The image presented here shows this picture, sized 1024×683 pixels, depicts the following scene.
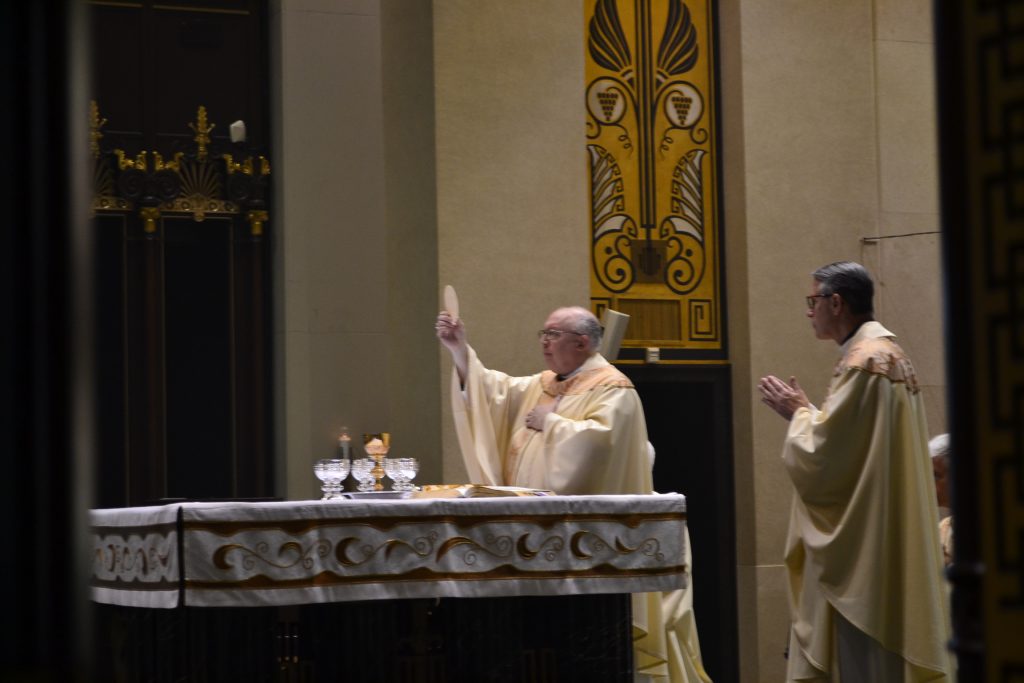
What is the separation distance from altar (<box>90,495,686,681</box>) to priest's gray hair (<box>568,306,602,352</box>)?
177 centimetres

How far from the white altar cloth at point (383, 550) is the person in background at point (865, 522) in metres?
1.34

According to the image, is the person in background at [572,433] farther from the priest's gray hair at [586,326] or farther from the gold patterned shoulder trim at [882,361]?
the gold patterned shoulder trim at [882,361]

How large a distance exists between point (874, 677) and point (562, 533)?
6.57 ft

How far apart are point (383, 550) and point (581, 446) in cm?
160

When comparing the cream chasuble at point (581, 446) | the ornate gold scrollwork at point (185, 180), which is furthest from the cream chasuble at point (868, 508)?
the ornate gold scrollwork at point (185, 180)

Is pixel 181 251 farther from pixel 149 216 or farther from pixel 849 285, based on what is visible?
pixel 849 285

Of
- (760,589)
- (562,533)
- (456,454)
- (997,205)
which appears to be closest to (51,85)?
(997,205)

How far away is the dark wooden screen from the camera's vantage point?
916 centimetres

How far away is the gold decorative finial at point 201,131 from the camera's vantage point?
932 cm

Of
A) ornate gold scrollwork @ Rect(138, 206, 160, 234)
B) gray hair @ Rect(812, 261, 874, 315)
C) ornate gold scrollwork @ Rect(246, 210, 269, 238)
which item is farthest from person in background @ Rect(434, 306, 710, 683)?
ornate gold scrollwork @ Rect(138, 206, 160, 234)

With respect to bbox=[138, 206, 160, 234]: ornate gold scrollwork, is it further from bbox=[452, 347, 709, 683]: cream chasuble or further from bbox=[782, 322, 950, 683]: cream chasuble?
bbox=[782, 322, 950, 683]: cream chasuble

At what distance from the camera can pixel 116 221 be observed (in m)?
9.22

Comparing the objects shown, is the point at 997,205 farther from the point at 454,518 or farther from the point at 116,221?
the point at 116,221

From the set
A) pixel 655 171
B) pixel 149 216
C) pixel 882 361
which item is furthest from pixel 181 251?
pixel 882 361
